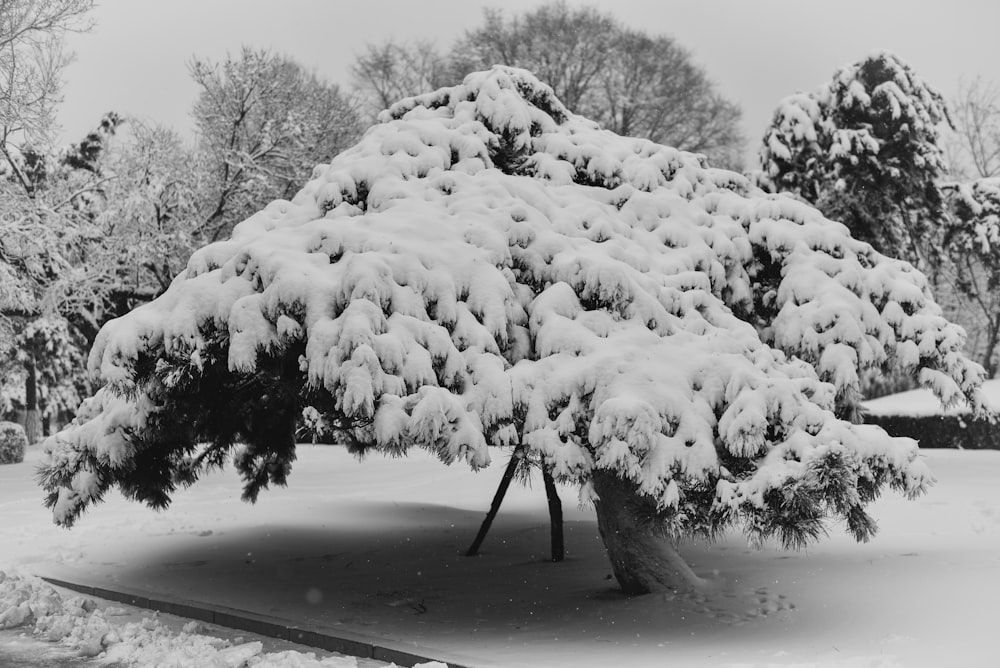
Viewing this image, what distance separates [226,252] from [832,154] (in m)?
14.6

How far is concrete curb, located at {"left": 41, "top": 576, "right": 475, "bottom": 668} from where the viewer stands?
662cm

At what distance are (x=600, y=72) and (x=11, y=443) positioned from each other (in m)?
20.1

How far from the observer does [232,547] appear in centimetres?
1205

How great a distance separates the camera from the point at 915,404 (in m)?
20.7

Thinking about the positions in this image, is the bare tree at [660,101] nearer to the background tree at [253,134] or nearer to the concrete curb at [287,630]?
the background tree at [253,134]

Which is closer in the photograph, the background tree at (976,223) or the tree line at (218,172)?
the tree line at (218,172)

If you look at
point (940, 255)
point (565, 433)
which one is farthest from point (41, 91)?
point (940, 255)

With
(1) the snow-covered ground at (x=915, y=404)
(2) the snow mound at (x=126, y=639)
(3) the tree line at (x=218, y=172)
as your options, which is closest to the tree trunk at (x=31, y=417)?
(3) the tree line at (x=218, y=172)

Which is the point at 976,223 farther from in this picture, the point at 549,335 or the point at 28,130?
the point at 28,130

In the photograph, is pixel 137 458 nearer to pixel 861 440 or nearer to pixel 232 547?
pixel 232 547

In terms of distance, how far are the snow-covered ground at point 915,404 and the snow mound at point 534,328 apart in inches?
449

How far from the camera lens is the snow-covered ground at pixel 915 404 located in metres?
19.7

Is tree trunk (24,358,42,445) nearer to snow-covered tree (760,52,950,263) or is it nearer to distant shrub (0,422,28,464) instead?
distant shrub (0,422,28,464)

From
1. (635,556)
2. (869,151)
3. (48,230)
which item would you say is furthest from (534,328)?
(869,151)
